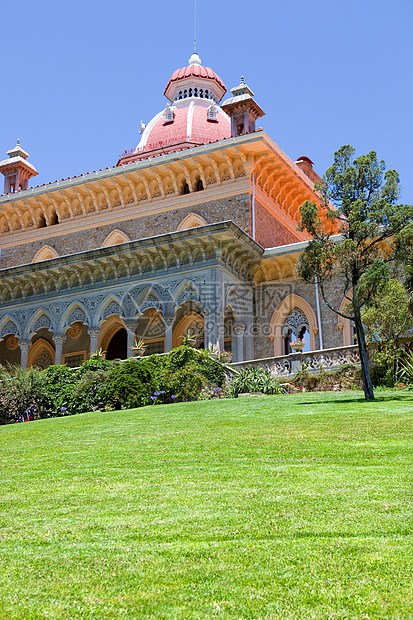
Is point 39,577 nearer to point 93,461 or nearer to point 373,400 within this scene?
point 93,461

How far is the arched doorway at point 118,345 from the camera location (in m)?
30.9

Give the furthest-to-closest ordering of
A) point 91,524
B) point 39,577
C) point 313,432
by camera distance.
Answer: point 313,432
point 91,524
point 39,577

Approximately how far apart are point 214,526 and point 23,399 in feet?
48.9

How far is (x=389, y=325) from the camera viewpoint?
66.1ft

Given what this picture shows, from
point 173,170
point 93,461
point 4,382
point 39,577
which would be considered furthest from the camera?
point 173,170

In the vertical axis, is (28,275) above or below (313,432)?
above

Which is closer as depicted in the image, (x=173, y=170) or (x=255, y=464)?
(x=255, y=464)

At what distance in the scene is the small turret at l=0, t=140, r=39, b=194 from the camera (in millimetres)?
36094

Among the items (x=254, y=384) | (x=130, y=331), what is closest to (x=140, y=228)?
(x=130, y=331)

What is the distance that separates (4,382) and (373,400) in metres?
10.9

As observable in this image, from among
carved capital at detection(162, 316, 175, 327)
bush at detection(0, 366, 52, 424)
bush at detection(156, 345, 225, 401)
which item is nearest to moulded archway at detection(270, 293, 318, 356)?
carved capital at detection(162, 316, 175, 327)

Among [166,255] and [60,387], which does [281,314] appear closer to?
[166,255]

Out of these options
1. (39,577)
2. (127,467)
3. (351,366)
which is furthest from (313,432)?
(351,366)

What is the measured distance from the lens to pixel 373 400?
15.9 metres
